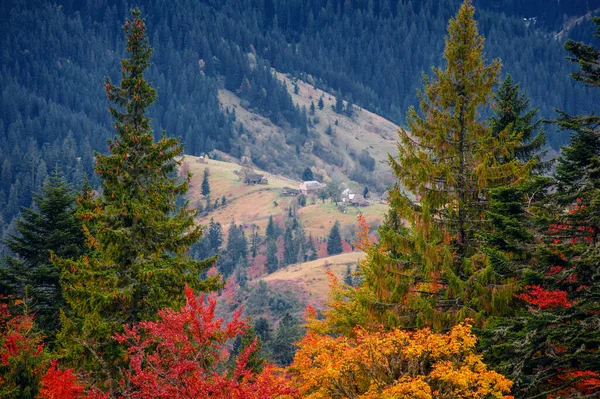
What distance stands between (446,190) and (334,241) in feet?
480

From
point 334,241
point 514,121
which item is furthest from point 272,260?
point 514,121

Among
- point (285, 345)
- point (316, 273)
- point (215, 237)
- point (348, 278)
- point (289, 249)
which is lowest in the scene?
point (285, 345)

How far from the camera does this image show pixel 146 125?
75.2ft

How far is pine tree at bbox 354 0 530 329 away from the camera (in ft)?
62.9

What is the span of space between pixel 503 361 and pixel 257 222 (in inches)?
6798

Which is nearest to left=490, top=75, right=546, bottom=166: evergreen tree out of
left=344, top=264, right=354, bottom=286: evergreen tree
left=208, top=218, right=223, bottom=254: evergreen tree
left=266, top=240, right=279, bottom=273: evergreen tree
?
left=344, top=264, right=354, bottom=286: evergreen tree

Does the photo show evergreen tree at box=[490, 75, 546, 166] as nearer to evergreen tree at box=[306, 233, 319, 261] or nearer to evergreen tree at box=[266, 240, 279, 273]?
evergreen tree at box=[266, 240, 279, 273]

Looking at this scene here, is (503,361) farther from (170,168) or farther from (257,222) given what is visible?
(257,222)

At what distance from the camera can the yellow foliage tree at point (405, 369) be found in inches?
586

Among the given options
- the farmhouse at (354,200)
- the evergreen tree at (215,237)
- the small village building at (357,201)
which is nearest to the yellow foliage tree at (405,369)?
the evergreen tree at (215,237)

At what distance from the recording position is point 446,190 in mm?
19875

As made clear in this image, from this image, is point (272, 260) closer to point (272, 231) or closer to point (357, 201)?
point (272, 231)

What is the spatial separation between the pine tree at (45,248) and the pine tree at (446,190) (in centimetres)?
1942

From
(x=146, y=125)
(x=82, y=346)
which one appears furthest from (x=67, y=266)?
(x=146, y=125)
